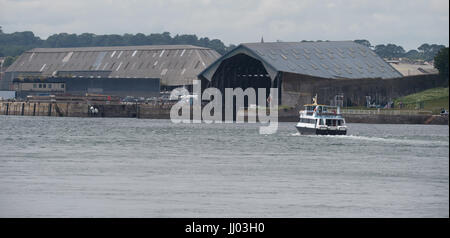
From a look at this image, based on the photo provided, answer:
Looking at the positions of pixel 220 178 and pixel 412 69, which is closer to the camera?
pixel 220 178

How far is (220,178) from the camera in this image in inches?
1756

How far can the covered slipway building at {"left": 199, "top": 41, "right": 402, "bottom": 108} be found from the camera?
12712 centimetres

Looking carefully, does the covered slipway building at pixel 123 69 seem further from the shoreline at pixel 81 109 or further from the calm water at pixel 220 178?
the calm water at pixel 220 178

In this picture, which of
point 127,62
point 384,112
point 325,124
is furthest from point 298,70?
point 127,62

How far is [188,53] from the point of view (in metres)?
166

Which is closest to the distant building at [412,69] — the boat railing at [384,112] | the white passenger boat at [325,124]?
the boat railing at [384,112]

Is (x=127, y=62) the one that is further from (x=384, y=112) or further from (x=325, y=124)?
(x=325, y=124)

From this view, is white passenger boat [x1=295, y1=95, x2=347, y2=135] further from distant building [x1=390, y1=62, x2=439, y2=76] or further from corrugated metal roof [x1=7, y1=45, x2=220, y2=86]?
corrugated metal roof [x1=7, y1=45, x2=220, y2=86]

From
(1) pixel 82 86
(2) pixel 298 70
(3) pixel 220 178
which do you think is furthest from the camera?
(1) pixel 82 86

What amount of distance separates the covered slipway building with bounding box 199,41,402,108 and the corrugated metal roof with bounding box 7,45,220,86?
20.4m

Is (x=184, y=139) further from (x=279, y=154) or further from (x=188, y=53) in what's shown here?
→ (x=188, y=53)

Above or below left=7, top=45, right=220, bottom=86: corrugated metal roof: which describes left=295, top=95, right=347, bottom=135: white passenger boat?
below

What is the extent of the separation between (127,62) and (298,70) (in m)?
50.7

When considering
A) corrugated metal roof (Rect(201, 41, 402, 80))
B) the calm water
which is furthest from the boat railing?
the calm water
